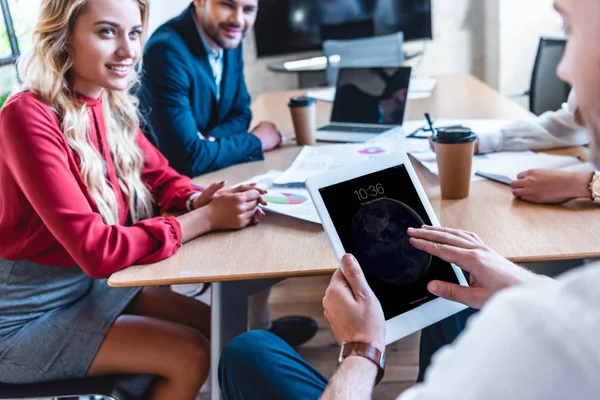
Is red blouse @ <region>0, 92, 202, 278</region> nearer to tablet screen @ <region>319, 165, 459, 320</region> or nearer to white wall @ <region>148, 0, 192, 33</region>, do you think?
tablet screen @ <region>319, 165, 459, 320</region>

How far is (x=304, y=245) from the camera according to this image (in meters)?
1.29

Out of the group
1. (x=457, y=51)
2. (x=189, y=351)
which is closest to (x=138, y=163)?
(x=189, y=351)

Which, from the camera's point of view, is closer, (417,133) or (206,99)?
(417,133)

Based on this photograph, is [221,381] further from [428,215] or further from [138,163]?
[138,163]

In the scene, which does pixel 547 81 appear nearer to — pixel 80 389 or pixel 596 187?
pixel 596 187

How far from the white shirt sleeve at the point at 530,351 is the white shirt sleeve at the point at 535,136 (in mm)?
1250

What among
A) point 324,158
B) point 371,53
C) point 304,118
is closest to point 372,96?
point 304,118

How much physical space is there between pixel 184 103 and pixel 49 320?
0.76 meters

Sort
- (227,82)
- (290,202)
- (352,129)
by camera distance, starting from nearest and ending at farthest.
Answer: (290,202) < (352,129) < (227,82)

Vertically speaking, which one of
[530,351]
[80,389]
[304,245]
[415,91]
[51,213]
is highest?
[530,351]

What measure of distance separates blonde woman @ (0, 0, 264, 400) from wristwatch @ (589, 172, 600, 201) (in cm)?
66

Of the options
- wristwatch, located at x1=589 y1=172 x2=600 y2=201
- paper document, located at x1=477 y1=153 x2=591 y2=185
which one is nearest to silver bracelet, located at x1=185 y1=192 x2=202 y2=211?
paper document, located at x1=477 y1=153 x2=591 y2=185

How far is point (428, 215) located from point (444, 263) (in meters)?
0.08

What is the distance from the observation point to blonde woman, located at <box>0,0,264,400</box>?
128 cm
